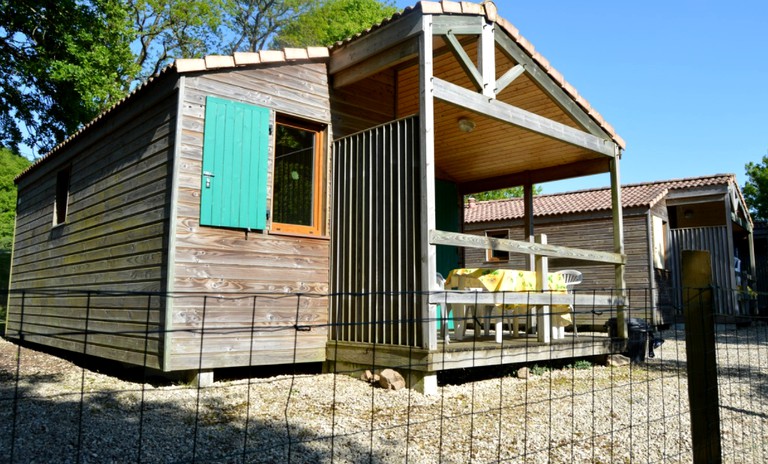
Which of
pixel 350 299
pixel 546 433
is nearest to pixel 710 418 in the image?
pixel 546 433

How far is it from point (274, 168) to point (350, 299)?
1.76 m

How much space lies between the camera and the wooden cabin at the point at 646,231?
1536 cm

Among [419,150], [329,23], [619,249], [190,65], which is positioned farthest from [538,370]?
[329,23]

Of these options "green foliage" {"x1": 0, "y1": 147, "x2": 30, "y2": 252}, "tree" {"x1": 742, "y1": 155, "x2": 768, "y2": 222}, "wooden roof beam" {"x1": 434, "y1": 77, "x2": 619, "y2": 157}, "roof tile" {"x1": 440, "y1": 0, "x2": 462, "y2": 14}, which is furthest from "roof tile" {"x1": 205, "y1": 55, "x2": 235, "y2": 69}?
"tree" {"x1": 742, "y1": 155, "x2": 768, "y2": 222}

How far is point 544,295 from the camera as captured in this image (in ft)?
21.3

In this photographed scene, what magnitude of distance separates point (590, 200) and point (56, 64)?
15282 millimetres

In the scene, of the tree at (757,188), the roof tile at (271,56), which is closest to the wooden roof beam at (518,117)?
the roof tile at (271,56)

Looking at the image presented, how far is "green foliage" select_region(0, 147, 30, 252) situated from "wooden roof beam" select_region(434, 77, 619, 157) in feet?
81.3

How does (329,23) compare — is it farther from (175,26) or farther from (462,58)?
(462,58)

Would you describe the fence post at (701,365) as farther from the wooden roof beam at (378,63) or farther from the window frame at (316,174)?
the window frame at (316,174)

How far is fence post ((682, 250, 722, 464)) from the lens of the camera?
3170 mm

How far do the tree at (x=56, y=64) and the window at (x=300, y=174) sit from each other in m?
11.1

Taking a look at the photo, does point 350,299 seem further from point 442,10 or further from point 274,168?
point 442,10

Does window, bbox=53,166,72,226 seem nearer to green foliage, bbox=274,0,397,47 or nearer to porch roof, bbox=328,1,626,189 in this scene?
porch roof, bbox=328,1,626,189
